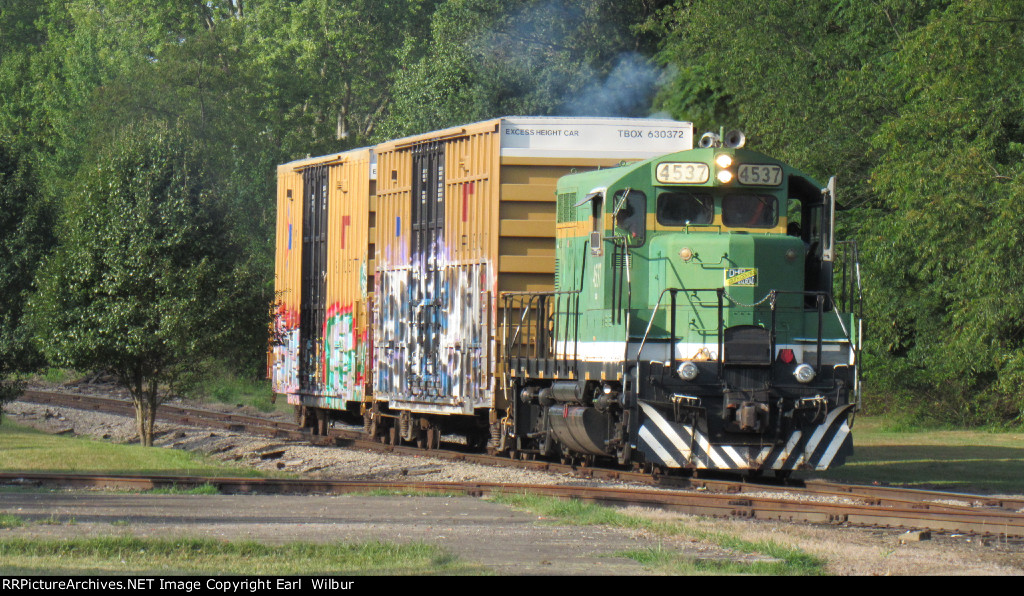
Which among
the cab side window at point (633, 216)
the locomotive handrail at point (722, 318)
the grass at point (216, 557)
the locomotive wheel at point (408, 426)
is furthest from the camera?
the locomotive wheel at point (408, 426)

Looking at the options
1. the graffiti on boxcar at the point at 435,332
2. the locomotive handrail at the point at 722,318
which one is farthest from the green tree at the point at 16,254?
the locomotive handrail at the point at 722,318

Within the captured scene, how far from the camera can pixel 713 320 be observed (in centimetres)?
1362

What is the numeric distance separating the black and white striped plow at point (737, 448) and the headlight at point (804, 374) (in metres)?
0.47

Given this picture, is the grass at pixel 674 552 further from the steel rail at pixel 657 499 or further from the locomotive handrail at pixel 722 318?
the locomotive handrail at pixel 722 318

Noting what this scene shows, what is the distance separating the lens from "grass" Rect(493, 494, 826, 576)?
8.14m

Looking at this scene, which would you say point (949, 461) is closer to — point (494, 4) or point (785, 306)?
point (785, 306)

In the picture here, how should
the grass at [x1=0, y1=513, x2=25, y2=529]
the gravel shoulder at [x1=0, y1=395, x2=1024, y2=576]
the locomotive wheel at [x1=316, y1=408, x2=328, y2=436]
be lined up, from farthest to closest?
the locomotive wheel at [x1=316, y1=408, x2=328, y2=436] → the grass at [x1=0, y1=513, x2=25, y2=529] → the gravel shoulder at [x1=0, y1=395, x2=1024, y2=576]

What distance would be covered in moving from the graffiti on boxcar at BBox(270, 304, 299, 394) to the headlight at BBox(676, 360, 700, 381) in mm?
11513

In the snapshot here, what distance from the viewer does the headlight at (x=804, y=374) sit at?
13500 millimetres

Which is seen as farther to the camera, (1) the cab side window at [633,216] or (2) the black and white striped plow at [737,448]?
(1) the cab side window at [633,216]

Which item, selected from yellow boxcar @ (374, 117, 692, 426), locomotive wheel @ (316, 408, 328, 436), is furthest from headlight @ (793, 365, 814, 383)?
locomotive wheel @ (316, 408, 328, 436)

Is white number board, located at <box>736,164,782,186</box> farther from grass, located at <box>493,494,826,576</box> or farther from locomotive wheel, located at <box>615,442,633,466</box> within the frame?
grass, located at <box>493,494,826,576</box>

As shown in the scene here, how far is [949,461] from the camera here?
19250 millimetres

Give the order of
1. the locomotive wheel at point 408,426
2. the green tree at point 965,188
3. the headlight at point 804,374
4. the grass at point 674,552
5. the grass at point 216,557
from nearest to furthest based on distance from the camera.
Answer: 1. the grass at point 216,557
2. the grass at point 674,552
3. the headlight at point 804,374
4. the locomotive wheel at point 408,426
5. the green tree at point 965,188
